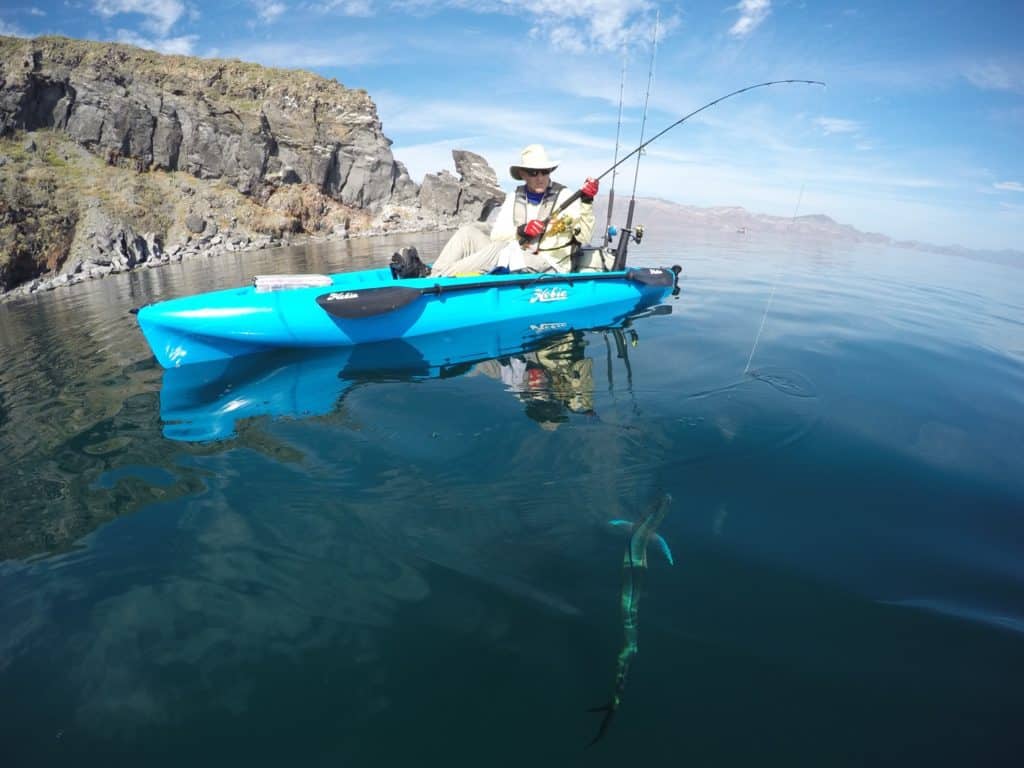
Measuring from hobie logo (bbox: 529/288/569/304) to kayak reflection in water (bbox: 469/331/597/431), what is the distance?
879 mm

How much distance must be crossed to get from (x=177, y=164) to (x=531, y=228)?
4459cm

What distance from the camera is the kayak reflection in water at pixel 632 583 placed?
1983 mm

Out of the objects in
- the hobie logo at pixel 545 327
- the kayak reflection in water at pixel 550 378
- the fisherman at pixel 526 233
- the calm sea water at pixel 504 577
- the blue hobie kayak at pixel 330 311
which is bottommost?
the calm sea water at pixel 504 577

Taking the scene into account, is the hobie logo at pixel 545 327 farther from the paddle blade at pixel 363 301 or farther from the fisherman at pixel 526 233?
the paddle blade at pixel 363 301

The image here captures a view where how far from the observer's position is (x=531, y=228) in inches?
299

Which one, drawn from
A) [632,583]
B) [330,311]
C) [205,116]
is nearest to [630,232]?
[330,311]

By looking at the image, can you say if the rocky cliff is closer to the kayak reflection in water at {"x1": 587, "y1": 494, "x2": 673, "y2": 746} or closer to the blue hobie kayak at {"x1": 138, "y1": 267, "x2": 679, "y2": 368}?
the blue hobie kayak at {"x1": 138, "y1": 267, "x2": 679, "y2": 368}

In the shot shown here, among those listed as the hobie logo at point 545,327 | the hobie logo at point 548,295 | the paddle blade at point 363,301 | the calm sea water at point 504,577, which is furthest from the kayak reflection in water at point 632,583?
the hobie logo at point 548,295

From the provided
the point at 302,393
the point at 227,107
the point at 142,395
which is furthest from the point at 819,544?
the point at 227,107

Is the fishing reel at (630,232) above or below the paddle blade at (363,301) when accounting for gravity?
above

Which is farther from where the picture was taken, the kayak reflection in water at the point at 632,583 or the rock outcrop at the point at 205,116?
the rock outcrop at the point at 205,116

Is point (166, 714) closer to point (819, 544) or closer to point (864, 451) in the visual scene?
point (819, 544)

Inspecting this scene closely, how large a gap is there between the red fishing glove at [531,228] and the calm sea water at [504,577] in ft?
11.3

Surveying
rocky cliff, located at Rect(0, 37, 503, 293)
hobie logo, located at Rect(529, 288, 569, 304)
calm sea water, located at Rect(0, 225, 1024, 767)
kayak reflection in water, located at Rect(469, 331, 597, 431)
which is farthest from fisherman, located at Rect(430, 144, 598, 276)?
rocky cliff, located at Rect(0, 37, 503, 293)
